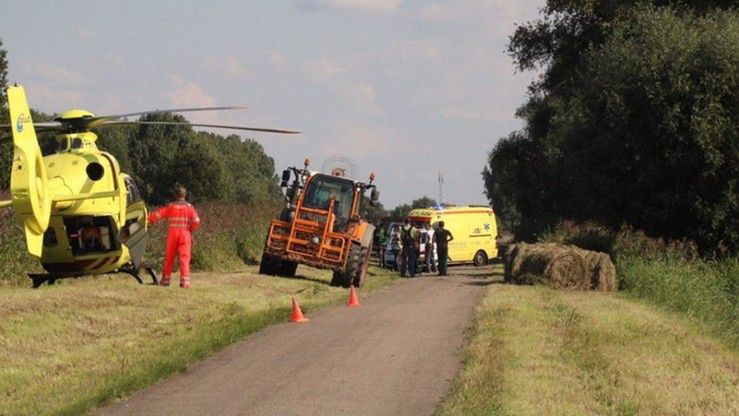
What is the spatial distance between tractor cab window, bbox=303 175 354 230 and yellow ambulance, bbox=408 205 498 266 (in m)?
17.6

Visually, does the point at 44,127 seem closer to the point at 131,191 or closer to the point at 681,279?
the point at 131,191

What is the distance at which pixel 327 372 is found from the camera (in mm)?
13070

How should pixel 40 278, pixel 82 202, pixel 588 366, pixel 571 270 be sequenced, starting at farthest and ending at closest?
1. pixel 571 270
2. pixel 40 278
3. pixel 82 202
4. pixel 588 366

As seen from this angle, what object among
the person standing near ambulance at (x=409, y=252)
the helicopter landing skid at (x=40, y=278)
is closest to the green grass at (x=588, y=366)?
the helicopter landing skid at (x=40, y=278)

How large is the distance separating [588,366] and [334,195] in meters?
18.4

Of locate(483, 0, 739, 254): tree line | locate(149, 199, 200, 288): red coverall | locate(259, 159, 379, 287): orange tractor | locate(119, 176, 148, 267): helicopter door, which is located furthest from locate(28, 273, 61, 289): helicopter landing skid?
locate(483, 0, 739, 254): tree line

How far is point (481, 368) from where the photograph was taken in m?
13.1

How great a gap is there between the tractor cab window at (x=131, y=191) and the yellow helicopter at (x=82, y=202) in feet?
0.06

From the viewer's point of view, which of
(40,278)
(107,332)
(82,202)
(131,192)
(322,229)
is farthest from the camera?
(322,229)

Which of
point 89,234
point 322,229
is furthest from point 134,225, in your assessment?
point 322,229

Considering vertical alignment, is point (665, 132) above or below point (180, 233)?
above

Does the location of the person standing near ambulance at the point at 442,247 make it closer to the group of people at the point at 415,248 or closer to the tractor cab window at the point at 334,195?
the group of people at the point at 415,248

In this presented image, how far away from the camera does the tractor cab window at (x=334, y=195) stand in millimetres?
31516

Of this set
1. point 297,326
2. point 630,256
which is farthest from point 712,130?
point 297,326
